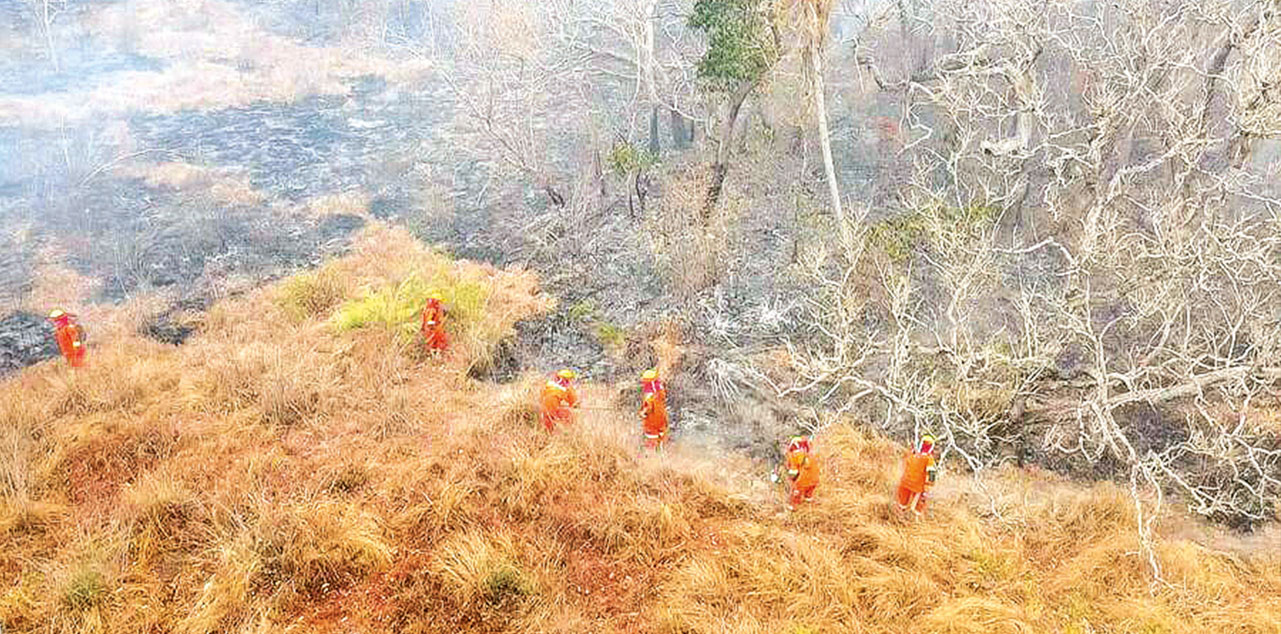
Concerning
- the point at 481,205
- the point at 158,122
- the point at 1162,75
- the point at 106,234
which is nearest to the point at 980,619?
the point at 1162,75

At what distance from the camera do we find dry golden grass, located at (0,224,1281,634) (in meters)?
5.73

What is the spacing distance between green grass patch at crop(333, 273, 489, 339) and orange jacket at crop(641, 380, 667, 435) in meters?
3.19

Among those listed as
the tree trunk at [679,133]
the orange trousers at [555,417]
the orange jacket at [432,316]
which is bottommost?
the orange trousers at [555,417]

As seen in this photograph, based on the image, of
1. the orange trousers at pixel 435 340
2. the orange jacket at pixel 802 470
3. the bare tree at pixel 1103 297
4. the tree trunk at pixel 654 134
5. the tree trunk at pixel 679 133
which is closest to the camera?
the orange jacket at pixel 802 470

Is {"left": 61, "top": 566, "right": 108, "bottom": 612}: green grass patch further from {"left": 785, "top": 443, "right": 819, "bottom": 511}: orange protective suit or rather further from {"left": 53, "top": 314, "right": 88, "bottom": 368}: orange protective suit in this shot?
{"left": 785, "top": 443, "right": 819, "bottom": 511}: orange protective suit

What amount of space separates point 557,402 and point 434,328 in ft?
8.15

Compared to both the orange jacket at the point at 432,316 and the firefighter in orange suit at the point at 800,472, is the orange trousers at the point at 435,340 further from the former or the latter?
the firefighter in orange suit at the point at 800,472

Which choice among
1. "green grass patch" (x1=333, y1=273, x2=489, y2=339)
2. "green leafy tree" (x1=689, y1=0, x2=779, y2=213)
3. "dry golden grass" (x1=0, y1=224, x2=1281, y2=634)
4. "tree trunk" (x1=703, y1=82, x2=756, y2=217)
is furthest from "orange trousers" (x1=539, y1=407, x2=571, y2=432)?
"green leafy tree" (x1=689, y1=0, x2=779, y2=213)

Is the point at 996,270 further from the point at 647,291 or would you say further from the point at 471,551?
the point at 471,551

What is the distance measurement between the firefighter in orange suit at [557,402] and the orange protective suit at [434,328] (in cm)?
225

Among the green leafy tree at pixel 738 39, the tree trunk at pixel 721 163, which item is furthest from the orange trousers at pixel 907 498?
the green leafy tree at pixel 738 39

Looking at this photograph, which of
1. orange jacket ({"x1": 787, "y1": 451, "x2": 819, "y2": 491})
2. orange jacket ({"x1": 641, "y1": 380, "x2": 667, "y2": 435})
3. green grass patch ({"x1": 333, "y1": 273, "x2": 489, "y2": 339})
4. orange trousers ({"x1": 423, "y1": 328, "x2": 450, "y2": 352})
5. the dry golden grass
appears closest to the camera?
the dry golden grass

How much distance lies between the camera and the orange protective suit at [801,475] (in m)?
6.80

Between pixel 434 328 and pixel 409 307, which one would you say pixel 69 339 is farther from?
pixel 434 328
